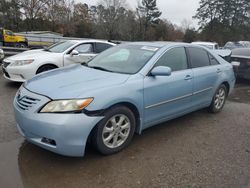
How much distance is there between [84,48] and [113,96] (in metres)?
4.80

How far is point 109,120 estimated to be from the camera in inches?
120

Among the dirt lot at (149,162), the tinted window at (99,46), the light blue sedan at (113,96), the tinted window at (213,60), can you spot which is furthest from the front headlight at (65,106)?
the tinted window at (99,46)

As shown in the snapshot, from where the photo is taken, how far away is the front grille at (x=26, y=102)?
286cm

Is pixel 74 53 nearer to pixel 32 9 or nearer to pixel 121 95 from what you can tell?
pixel 121 95

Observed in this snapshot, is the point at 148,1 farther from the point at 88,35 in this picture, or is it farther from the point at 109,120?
the point at 109,120

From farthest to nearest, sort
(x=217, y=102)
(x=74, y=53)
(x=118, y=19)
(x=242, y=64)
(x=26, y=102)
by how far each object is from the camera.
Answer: (x=118, y=19) → (x=242, y=64) → (x=74, y=53) → (x=217, y=102) → (x=26, y=102)

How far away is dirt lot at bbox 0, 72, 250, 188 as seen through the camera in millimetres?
2686

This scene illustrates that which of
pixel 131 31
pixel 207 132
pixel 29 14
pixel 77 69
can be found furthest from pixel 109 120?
pixel 131 31

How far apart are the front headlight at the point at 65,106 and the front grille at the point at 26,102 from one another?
0.19 m

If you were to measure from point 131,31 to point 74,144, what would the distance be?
4806 cm

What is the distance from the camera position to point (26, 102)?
9.64ft

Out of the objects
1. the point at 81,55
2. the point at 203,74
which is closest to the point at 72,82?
the point at 203,74

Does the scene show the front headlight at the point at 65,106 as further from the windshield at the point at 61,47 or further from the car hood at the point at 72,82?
the windshield at the point at 61,47

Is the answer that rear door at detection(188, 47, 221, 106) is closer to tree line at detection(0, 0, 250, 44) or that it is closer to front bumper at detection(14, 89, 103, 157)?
front bumper at detection(14, 89, 103, 157)
